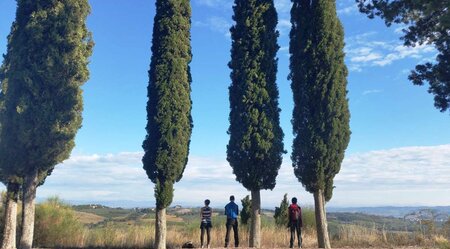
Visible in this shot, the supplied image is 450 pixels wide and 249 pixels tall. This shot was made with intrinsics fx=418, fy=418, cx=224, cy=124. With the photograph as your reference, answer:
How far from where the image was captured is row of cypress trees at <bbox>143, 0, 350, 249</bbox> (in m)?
16.5

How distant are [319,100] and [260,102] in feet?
7.86

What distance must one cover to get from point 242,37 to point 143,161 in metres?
6.68

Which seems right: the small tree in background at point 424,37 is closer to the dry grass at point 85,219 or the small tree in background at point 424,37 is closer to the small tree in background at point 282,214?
the small tree in background at point 282,214

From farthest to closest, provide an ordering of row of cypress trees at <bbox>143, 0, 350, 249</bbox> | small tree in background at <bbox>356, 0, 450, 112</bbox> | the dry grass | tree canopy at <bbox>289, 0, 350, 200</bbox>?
the dry grass
tree canopy at <bbox>289, 0, 350, 200</bbox>
row of cypress trees at <bbox>143, 0, 350, 249</bbox>
small tree in background at <bbox>356, 0, 450, 112</bbox>

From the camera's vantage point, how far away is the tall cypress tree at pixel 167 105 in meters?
16.3

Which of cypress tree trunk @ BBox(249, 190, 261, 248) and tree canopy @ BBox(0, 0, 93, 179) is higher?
tree canopy @ BBox(0, 0, 93, 179)

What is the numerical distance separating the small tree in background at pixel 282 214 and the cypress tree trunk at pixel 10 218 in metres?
10.9

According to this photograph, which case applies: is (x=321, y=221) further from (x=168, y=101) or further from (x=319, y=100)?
(x=168, y=101)

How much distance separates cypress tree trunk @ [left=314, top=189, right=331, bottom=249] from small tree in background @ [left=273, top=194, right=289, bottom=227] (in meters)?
3.18

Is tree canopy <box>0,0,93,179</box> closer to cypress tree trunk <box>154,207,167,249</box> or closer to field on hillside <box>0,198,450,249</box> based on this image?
field on hillside <box>0,198,450,249</box>

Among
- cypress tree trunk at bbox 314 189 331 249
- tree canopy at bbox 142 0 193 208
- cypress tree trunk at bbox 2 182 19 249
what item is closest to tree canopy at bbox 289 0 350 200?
cypress tree trunk at bbox 314 189 331 249

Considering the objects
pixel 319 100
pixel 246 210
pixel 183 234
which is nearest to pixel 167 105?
pixel 183 234

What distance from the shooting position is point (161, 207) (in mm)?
15969

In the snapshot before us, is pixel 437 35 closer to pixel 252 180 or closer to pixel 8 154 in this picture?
pixel 252 180
